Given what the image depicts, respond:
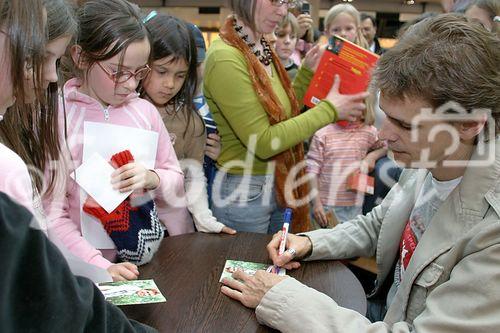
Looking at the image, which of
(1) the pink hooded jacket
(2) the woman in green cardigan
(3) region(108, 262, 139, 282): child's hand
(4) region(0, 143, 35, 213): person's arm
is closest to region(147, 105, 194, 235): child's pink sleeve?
(1) the pink hooded jacket

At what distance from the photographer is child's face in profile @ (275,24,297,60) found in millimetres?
3723

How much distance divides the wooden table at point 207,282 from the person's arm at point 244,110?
41 cm

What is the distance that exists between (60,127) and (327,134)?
179cm

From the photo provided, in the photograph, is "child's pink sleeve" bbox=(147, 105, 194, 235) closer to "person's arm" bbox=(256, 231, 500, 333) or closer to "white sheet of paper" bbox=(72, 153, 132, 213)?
"white sheet of paper" bbox=(72, 153, 132, 213)

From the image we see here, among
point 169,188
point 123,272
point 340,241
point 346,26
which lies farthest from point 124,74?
point 346,26

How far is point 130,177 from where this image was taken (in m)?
1.46

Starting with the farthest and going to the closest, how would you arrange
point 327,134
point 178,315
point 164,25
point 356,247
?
point 327,134 → point 164,25 → point 356,247 → point 178,315

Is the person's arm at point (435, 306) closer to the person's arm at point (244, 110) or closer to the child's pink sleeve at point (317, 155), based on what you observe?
the person's arm at point (244, 110)

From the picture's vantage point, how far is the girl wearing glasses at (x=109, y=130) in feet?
4.65

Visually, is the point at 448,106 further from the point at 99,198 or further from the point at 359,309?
the point at 99,198

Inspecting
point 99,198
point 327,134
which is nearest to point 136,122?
point 99,198

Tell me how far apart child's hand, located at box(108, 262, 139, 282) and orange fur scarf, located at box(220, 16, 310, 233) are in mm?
891

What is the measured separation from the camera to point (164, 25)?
1.85 meters

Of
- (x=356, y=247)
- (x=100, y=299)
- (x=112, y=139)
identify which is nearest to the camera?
(x=100, y=299)
